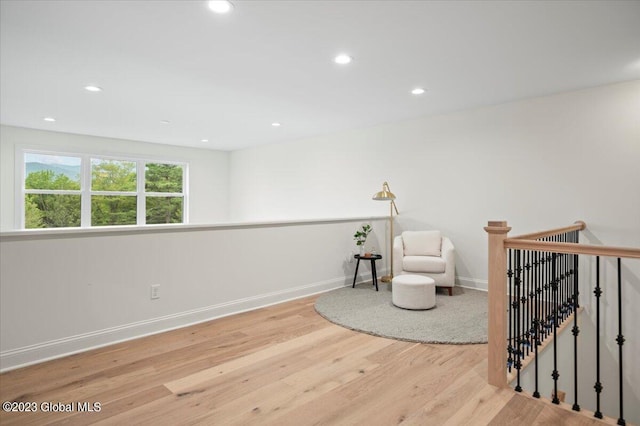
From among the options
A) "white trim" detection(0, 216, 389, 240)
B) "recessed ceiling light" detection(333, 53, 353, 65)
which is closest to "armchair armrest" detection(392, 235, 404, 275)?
"white trim" detection(0, 216, 389, 240)

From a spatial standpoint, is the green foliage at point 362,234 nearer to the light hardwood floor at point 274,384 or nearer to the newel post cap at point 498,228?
the light hardwood floor at point 274,384

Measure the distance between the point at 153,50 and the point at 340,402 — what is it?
302 cm

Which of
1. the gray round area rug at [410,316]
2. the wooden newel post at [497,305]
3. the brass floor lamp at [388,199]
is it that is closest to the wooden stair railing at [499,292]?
the wooden newel post at [497,305]

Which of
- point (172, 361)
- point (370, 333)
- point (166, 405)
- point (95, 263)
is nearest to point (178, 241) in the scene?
point (95, 263)

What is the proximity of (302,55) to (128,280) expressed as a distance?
241 centimetres

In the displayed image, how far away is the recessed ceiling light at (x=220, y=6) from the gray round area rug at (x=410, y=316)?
271 centimetres

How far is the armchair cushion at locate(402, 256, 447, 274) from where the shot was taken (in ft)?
14.7

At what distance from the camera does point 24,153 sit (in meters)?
6.06

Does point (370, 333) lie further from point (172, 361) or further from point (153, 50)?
point (153, 50)

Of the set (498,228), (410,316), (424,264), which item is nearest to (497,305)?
(498,228)

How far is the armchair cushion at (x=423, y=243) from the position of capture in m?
4.80

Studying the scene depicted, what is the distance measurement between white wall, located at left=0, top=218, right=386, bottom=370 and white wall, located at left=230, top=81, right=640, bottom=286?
79.9 inches

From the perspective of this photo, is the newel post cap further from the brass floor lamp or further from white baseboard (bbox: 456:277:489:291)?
white baseboard (bbox: 456:277:489:291)

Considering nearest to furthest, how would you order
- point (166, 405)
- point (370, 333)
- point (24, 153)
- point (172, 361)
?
point (166, 405), point (172, 361), point (370, 333), point (24, 153)
